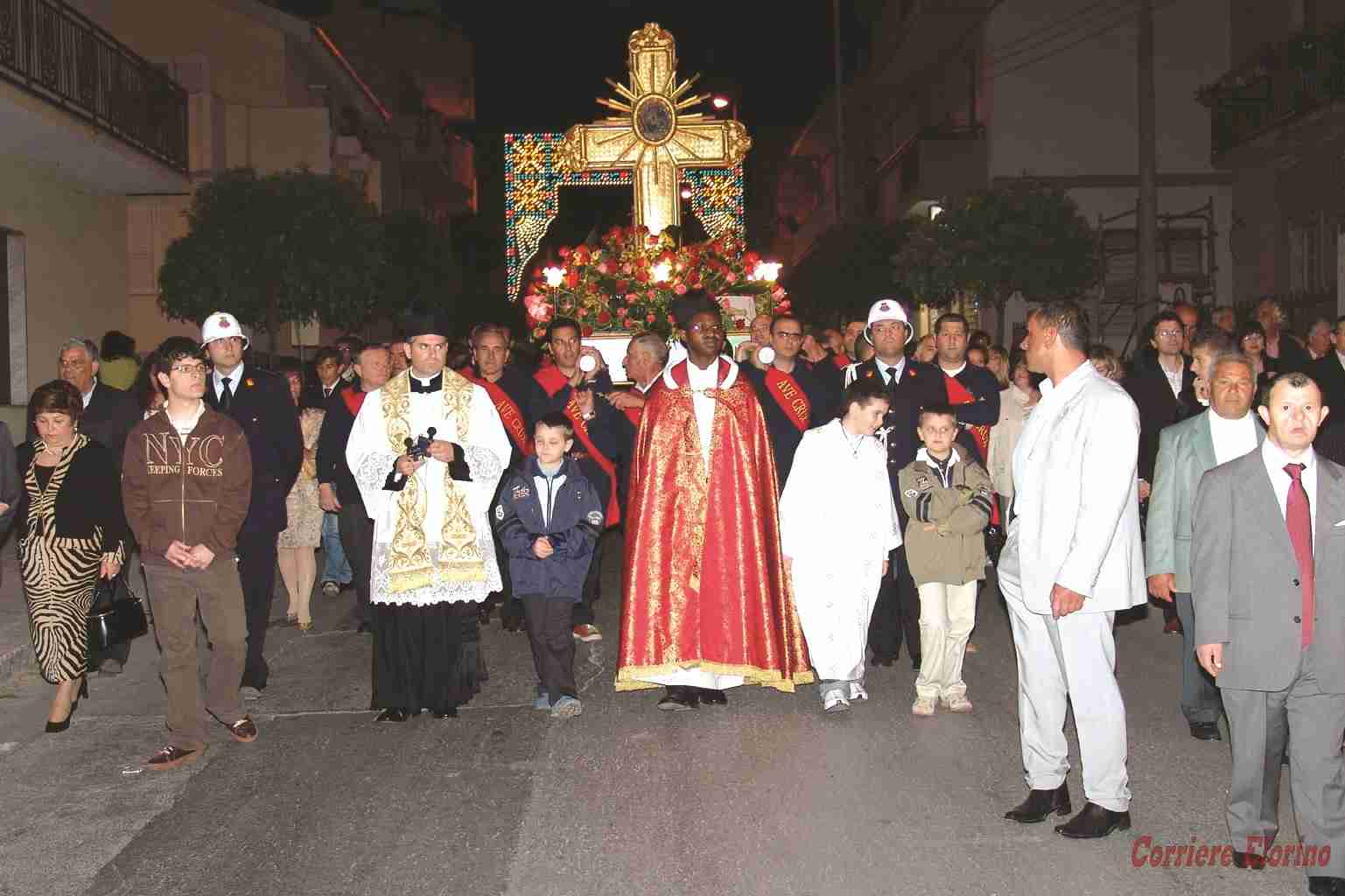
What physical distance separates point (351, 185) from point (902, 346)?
17379mm

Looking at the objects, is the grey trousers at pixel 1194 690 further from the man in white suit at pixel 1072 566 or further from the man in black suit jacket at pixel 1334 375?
the man in black suit jacket at pixel 1334 375

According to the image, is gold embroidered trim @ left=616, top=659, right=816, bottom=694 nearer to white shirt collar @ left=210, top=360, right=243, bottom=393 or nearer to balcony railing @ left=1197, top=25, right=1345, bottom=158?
white shirt collar @ left=210, top=360, right=243, bottom=393

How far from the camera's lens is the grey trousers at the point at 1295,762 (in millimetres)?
4836

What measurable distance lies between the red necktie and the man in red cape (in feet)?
10.7

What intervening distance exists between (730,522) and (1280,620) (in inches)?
137

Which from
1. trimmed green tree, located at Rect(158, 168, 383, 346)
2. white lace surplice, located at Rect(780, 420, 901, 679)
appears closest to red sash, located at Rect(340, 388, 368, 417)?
white lace surplice, located at Rect(780, 420, 901, 679)

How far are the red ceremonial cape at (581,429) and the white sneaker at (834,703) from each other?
289 centimetres

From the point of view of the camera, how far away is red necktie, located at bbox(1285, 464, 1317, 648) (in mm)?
4969

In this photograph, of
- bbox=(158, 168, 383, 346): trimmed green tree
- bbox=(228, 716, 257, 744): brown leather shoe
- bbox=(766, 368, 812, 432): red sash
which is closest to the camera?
bbox=(228, 716, 257, 744): brown leather shoe

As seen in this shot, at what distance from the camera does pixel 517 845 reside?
5484 millimetres

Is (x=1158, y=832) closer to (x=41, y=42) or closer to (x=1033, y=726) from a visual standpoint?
(x=1033, y=726)

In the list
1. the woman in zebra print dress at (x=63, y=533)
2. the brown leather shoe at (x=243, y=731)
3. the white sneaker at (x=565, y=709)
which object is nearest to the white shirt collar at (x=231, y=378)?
the woman in zebra print dress at (x=63, y=533)

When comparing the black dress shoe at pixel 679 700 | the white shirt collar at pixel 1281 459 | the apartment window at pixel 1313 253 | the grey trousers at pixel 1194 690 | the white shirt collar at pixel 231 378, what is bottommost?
the black dress shoe at pixel 679 700

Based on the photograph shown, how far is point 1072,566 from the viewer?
5324 mm
